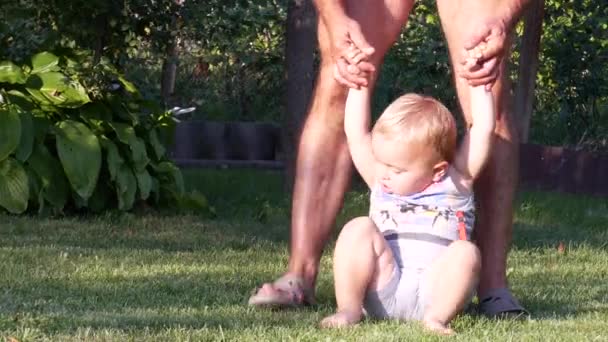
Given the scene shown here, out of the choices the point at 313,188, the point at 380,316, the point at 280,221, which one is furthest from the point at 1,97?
the point at 380,316

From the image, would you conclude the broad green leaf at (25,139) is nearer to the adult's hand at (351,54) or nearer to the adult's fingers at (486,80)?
the adult's hand at (351,54)

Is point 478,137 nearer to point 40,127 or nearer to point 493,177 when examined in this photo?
point 493,177

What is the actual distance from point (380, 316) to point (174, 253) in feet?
6.24

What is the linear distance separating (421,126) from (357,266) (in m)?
0.44

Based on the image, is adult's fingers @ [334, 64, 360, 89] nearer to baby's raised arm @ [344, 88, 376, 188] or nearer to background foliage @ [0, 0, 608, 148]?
baby's raised arm @ [344, 88, 376, 188]

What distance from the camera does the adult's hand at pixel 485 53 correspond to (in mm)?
3803

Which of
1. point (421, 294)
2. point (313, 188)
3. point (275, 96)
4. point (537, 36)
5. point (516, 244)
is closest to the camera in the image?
point (421, 294)

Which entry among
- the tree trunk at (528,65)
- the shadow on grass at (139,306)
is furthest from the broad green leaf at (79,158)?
the tree trunk at (528,65)

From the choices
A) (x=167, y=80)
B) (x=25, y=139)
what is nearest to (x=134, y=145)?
(x=25, y=139)

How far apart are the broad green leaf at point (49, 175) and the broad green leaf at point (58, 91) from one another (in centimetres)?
37

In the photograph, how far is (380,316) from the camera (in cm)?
382

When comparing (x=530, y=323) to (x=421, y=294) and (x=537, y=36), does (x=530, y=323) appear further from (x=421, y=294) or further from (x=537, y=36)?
(x=537, y=36)

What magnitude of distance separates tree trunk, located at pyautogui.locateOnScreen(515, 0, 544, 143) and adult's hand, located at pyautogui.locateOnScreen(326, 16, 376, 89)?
19.2 feet

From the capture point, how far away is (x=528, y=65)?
10.1m
